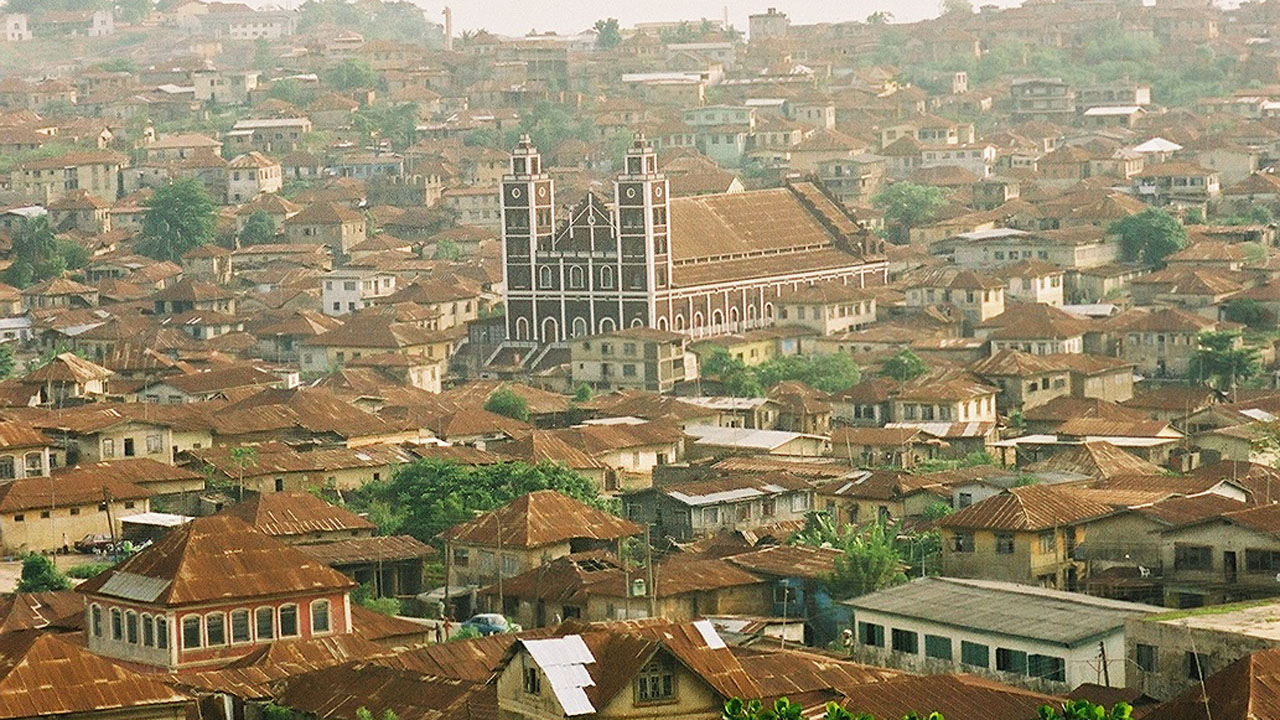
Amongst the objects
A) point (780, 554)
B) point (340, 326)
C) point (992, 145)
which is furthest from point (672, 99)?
point (780, 554)

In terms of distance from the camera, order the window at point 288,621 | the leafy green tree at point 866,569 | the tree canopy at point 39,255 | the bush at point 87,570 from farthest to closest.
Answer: the tree canopy at point 39,255 → the bush at point 87,570 → the leafy green tree at point 866,569 → the window at point 288,621

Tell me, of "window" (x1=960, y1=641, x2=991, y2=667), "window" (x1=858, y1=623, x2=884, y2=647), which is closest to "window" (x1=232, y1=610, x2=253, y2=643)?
"window" (x1=858, y1=623, x2=884, y2=647)

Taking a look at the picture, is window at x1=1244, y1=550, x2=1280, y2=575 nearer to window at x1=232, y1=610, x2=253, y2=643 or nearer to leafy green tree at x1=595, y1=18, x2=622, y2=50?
window at x1=232, y1=610, x2=253, y2=643

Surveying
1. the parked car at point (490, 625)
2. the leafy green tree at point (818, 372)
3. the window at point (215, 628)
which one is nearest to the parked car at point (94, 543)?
the parked car at point (490, 625)

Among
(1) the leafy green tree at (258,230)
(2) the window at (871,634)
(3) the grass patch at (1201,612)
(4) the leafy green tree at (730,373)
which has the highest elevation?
(3) the grass patch at (1201,612)

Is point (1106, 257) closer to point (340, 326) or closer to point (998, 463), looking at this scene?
point (340, 326)

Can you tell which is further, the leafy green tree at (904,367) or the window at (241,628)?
the leafy green tree at (904,367)

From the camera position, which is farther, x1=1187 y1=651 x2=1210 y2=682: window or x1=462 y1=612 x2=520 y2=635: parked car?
x1=462 y1=612 x2=520 y2=635: parked car

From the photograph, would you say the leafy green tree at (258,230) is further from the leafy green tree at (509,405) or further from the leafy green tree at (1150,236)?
the leafy green tree at (509,405)
